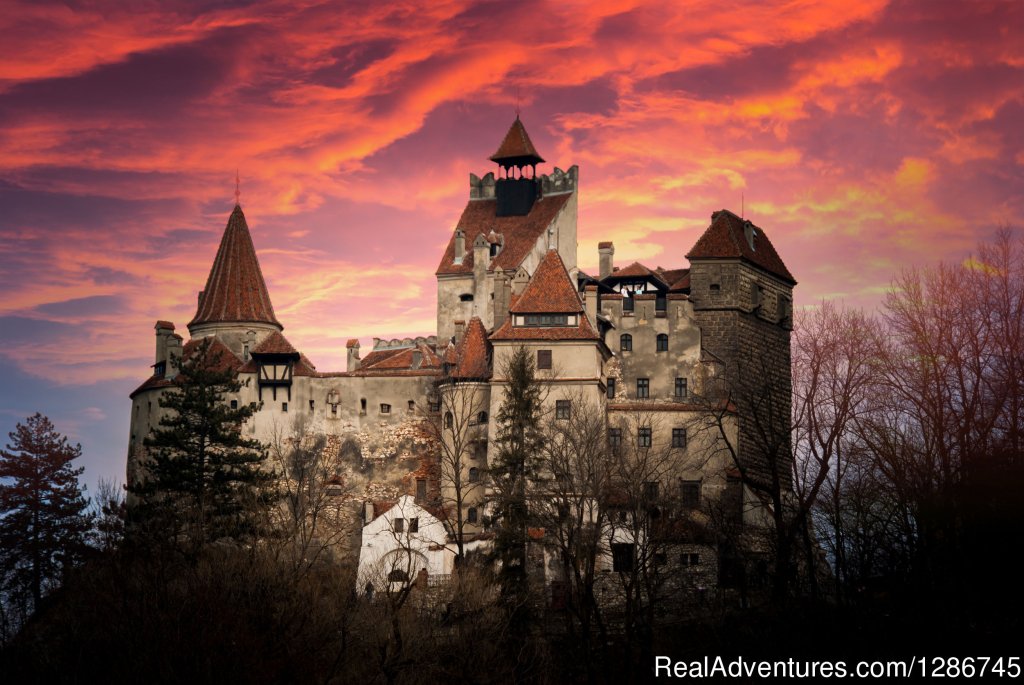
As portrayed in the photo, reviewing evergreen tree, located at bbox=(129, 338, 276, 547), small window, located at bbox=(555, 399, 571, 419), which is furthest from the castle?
evergreen tree, located at bbox=(129, 338, 276, 547)

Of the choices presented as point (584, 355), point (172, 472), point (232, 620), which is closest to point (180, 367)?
point (172, 472)

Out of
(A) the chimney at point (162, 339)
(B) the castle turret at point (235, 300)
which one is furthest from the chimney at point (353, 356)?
(A) the chimney at point (162, 339)

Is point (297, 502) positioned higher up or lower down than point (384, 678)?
higher up

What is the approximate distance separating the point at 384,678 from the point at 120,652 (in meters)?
8.81

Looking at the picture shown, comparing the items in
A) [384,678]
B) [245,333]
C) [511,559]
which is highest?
[245,333]

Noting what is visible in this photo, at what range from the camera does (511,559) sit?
2586 inches

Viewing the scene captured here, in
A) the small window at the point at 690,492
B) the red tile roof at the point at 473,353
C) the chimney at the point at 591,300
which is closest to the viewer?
the small window at the point at 690,492

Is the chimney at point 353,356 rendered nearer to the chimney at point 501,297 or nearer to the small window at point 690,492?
the chimney at point 501,297

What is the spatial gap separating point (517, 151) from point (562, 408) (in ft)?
78.1

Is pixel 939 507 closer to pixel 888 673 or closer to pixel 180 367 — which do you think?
pixel 888 673

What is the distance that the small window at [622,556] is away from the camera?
6372 cm

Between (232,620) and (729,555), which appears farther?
(729,555)

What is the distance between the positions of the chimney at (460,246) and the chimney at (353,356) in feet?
24.7

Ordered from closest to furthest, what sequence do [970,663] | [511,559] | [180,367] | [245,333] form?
[970,663], [511,559], [180,367], [245,333]
